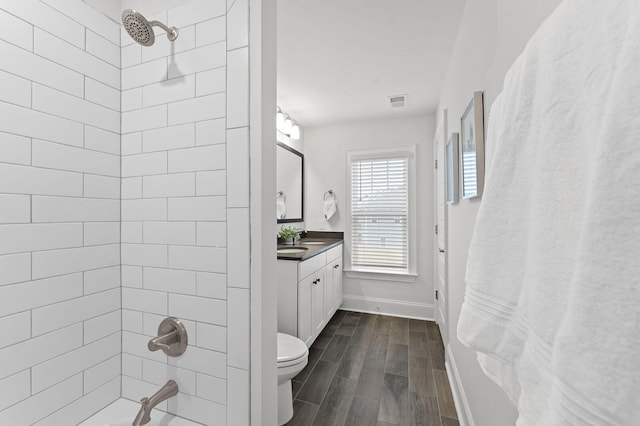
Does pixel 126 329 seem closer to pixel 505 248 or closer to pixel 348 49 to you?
pixel 505 248

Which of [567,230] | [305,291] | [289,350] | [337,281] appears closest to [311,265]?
[305,291]

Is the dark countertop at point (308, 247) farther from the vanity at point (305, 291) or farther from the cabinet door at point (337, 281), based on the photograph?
the cabinet door at point (337, 281)

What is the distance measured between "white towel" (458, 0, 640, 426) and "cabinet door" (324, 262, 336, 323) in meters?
2.41

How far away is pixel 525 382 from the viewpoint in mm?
406

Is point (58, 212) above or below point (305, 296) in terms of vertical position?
above

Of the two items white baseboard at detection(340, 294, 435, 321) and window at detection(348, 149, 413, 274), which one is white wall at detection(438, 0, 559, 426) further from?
window at detection(348, 149, 413, 274)

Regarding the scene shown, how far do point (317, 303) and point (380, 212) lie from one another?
1495mm

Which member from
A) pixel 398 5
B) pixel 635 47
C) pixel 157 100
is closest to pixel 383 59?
pixel 398 5

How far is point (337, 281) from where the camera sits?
3320 mm

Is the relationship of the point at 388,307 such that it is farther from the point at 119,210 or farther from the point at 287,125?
the point at 119,210

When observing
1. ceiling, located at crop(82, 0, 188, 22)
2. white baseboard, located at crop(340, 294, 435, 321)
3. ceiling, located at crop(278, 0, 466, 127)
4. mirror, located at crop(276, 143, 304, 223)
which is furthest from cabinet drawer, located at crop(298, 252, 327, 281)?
ceiling, located at crop(82, 0, 188, 22)

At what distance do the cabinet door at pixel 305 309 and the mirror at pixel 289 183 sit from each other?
974 mm

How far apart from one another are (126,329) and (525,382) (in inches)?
56.5

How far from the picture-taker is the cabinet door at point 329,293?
9.43ft
